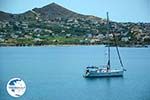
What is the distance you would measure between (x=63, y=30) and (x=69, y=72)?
38cm

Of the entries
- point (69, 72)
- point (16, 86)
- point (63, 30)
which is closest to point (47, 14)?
point (63, 30)

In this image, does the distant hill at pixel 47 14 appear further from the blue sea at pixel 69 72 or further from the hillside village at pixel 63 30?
the blue sea at pixel 69 72

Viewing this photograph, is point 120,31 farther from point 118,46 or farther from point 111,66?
point 111,66

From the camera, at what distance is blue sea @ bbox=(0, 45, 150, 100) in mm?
3133

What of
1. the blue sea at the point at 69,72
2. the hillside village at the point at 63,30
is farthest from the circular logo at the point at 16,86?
the hillside village at the point at 63,30

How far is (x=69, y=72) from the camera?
11.0 ft

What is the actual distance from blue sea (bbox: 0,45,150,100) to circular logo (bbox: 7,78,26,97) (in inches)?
1.1

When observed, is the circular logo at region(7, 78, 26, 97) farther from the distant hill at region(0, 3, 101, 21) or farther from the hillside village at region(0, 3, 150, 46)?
the distant hill at region(0, 3, 101, 21)

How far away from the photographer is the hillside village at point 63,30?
3.38m

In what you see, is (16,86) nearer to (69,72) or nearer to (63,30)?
(69,72)

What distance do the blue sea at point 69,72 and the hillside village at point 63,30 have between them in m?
0.06

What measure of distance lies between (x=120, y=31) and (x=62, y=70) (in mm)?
596

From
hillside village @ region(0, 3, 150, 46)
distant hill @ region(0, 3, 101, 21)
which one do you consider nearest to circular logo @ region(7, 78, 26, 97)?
hillside village @ region(0, 3, 150, 46)

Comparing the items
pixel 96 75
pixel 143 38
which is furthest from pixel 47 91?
pixel 96 75
